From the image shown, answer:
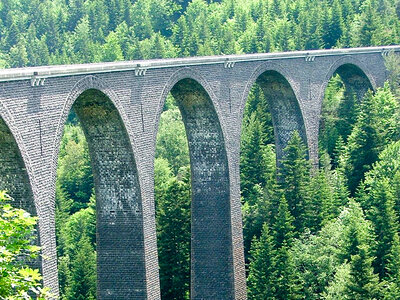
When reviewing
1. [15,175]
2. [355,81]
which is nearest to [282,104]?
[355,81]

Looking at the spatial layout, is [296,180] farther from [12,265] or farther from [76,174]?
[12,265]

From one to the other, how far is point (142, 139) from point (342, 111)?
38200 mm

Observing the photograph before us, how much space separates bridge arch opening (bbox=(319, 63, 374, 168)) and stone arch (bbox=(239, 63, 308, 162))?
731 cm

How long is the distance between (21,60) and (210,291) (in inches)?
3726

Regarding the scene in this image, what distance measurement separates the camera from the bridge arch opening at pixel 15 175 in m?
34.2

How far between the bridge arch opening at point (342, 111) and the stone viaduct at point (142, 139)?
707 centimetres

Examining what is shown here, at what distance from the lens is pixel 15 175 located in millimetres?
34781

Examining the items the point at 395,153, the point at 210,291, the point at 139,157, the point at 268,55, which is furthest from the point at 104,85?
the point at 395,153

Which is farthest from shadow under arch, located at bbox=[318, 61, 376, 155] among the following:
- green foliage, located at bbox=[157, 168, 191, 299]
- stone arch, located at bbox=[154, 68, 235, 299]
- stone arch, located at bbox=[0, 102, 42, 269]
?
stone arch, located at bbox=[0, 102, 42, 269]

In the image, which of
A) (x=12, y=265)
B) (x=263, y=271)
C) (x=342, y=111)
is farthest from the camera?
(x=342, y=111)

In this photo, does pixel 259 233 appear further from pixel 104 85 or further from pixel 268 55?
pixel 104 85

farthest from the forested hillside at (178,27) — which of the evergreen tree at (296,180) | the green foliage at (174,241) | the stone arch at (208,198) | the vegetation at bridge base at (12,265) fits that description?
the vegetation at bridge base at (12,265)

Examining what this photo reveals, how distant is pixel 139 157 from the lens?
4425 cm

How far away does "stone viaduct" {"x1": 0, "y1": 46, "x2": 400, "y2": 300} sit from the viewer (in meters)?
35.3
